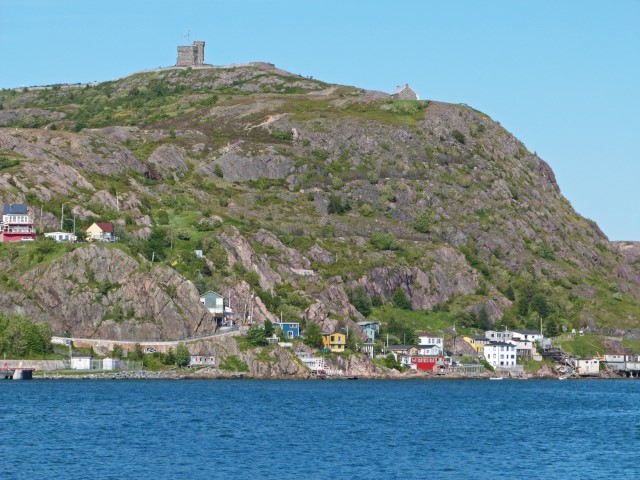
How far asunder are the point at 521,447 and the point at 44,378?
301 feet

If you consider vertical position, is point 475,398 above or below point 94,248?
below

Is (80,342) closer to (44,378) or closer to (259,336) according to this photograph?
(44,378)

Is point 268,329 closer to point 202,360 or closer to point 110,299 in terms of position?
point 202,360

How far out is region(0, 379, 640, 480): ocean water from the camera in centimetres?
8750

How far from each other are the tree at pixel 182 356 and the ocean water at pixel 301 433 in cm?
1458

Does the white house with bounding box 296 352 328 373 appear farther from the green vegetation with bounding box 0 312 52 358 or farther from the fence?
the green vegetation with bounding box 0 312 52 358

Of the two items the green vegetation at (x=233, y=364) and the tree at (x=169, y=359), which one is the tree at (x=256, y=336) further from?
the tree at (x=169, y=359)

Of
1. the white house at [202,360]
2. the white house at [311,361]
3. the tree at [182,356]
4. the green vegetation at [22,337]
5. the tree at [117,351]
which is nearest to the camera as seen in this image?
the green vegetation at [22,337]

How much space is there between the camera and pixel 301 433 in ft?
363

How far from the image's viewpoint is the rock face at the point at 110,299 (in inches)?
7308

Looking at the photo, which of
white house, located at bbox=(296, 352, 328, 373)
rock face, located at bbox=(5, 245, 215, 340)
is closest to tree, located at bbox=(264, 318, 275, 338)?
white house, located at bbox=(296, 352, 328, 373)

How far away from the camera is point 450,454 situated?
319ft

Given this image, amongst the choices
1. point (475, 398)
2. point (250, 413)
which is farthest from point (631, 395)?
point (250, 413)

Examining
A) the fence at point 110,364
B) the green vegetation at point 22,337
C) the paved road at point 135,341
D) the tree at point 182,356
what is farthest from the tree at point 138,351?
the green vegetation at point 22,337
